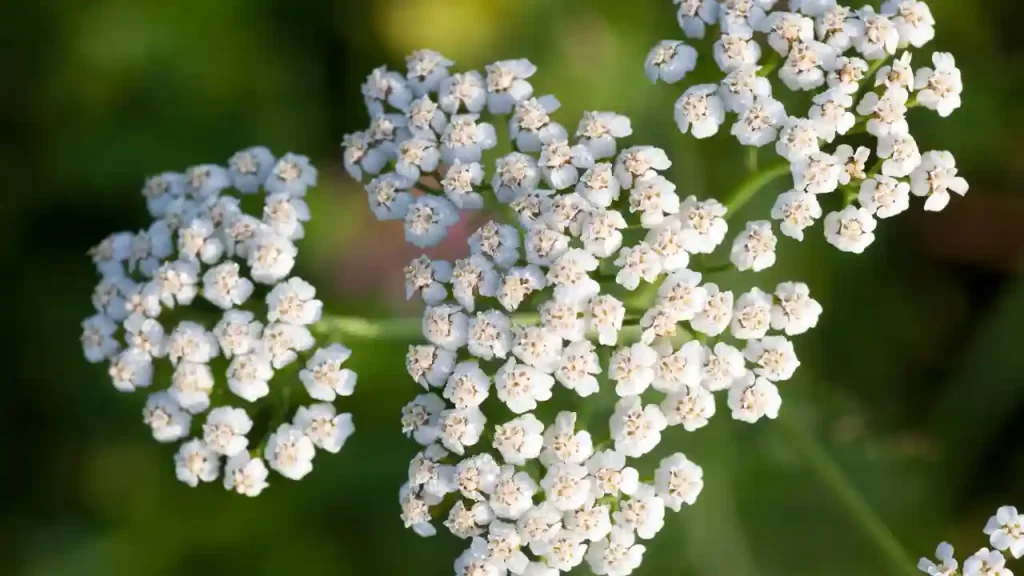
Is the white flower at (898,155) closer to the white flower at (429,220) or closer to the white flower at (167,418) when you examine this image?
the white flower at (429,220)

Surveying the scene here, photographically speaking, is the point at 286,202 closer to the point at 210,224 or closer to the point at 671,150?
the point at 210,224

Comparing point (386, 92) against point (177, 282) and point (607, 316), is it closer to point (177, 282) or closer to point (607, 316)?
point (177, 282)

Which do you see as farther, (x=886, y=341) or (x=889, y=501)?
(x=886, y=341)

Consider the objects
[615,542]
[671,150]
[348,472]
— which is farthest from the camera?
[348,472]

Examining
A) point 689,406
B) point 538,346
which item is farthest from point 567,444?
point 689,406

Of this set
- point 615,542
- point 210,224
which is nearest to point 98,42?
point 210,224
